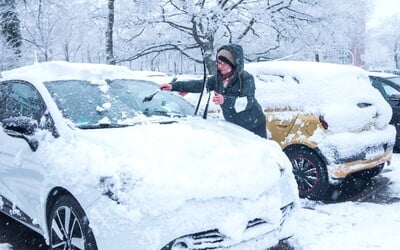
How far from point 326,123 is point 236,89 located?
1.36m

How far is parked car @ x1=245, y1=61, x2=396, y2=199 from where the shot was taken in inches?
201

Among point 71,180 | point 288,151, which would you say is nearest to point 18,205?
point 71,180

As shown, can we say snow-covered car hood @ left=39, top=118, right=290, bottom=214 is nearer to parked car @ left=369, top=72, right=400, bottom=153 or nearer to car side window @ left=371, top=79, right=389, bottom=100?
parked car @ left=369, top=72, right=400, bottom=153

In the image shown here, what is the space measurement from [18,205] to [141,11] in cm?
1628

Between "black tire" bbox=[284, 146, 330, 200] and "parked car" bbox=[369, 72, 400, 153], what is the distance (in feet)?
10.6

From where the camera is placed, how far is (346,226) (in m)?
4.34

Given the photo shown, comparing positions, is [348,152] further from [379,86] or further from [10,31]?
[10,31]

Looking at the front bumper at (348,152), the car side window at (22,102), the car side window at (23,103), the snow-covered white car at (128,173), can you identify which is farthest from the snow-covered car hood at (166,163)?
the front bumper at (348,152)

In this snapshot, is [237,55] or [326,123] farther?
[326,123]

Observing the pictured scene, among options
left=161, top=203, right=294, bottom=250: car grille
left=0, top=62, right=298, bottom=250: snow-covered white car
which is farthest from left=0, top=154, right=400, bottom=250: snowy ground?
left=161, top=203, right=294, bottom=250: car grille

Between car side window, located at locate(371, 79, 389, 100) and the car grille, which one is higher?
car side window, located at locate(371, 79, 389, 100)

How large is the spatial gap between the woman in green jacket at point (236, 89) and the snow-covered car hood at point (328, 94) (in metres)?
1.13

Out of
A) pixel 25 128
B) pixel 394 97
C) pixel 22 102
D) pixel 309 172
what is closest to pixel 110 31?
pixel 394 97

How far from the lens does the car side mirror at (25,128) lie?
3.54m
